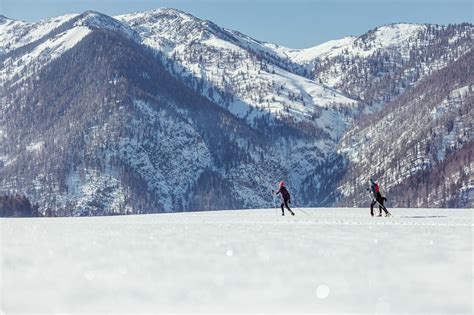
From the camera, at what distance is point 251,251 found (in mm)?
14625

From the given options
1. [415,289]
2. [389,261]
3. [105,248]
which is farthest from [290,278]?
[105,248]

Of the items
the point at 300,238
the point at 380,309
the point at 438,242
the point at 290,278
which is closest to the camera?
the point at 380,309

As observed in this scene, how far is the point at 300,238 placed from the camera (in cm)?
1853

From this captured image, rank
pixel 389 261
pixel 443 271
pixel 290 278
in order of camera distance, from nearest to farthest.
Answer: pixel 290 278 < pixel 443 271 < pixel 389 261

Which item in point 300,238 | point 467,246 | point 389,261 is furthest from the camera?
point 300,238

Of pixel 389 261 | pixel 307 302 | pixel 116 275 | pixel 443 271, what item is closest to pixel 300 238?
pixel 389 261

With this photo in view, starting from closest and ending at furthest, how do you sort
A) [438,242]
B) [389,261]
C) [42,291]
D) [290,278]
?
[42,291] < [290,278] < [389,261] < [438,242]

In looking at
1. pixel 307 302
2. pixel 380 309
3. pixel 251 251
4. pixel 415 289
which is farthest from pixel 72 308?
pixel 251 251

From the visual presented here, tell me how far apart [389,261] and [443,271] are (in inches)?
55.8

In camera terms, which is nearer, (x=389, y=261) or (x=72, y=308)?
(x=72, y=308)

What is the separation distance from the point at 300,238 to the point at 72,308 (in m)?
11.1

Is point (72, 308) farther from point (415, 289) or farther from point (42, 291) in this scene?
point (415, 289)

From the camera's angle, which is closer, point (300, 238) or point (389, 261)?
point (389, 261)

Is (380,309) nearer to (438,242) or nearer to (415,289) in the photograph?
(415,289)
